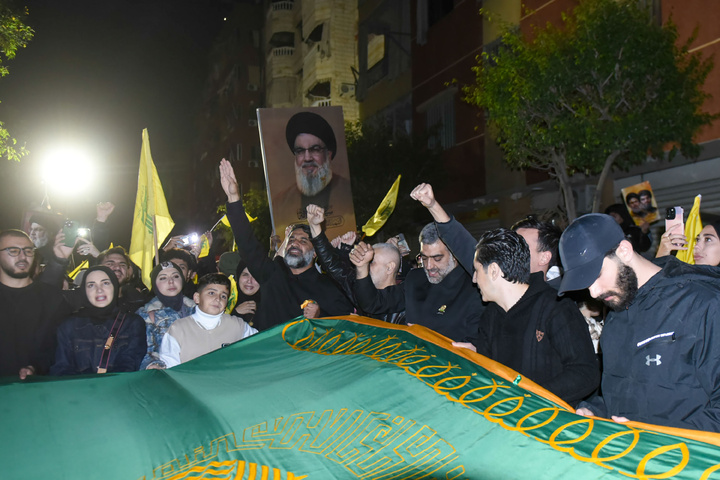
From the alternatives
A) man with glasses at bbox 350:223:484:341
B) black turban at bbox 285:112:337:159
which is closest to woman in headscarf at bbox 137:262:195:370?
man with glasses at bbox 350:223:484:341

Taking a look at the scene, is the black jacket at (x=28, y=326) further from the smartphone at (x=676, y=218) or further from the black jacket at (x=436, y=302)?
the smartphone at (x=676, y=218)

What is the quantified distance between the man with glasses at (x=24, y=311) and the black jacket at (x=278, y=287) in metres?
1.70

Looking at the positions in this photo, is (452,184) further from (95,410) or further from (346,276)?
(95,410)

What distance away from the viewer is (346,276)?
6.18 metres

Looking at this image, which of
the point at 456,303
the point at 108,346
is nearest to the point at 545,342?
the point at 456,303

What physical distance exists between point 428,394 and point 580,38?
38.2 feet

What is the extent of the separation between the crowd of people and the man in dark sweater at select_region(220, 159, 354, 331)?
0.05 feet

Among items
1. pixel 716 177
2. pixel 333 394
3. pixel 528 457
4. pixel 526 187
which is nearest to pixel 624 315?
pixel 528 457

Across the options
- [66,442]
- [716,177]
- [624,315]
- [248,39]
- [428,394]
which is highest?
[248,39]

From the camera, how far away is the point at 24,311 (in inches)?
215

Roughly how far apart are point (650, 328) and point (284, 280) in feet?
12.9

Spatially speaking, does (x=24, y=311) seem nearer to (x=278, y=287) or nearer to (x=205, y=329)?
(x=205, y=329)

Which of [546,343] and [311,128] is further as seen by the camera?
[311,128]

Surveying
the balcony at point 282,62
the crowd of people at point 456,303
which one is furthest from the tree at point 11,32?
the balcony at point 282,62
